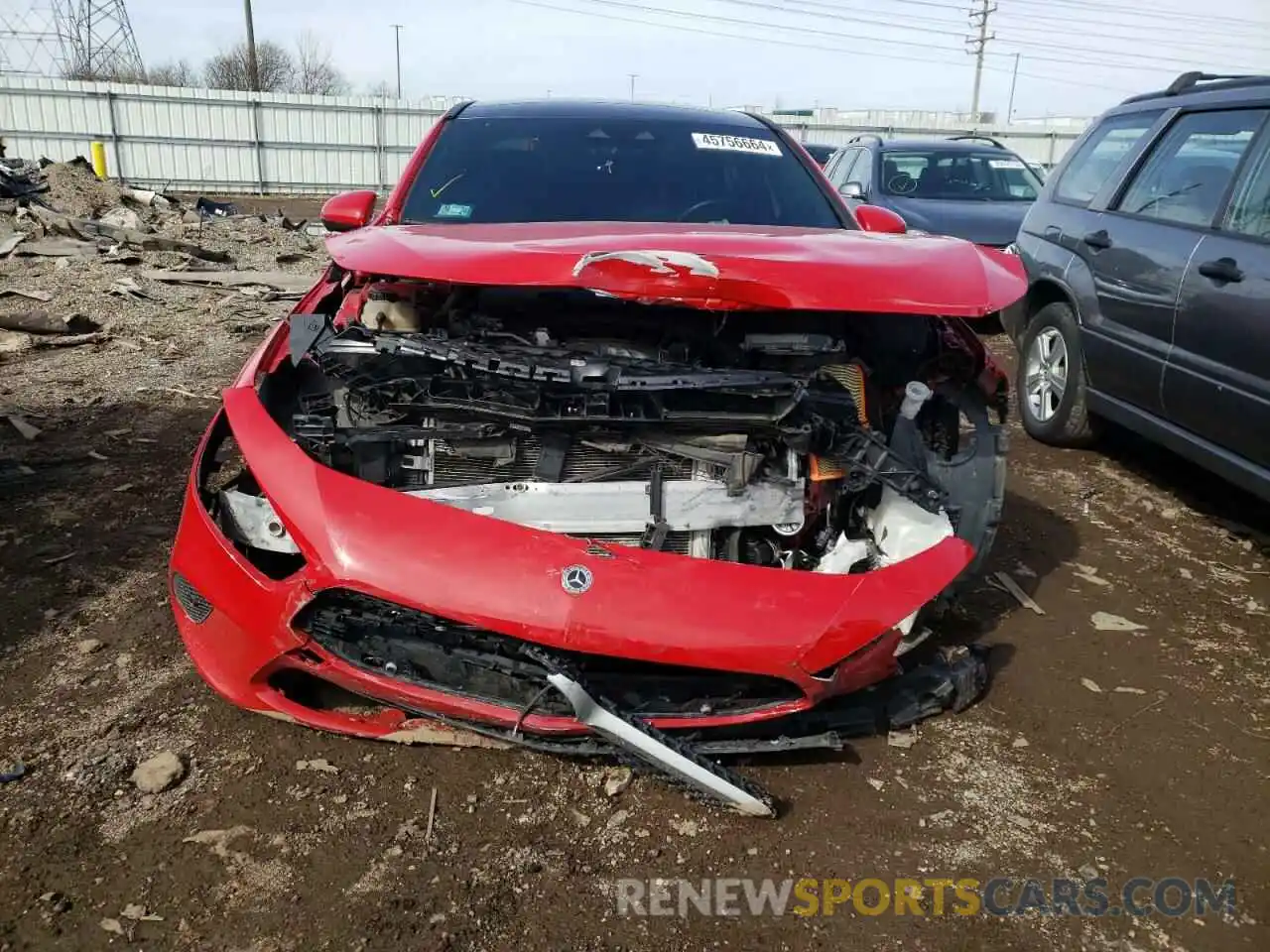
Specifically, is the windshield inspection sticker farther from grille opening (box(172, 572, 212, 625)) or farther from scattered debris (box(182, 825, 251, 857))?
scattered debris (box(182, 825, 251, 857))

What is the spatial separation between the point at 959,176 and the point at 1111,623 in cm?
714

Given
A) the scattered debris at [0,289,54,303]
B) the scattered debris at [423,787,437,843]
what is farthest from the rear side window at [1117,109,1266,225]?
the scattered debris at [0,289,54,303]

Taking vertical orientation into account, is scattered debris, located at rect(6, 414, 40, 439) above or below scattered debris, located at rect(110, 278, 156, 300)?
below

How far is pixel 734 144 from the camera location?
3.81 metres

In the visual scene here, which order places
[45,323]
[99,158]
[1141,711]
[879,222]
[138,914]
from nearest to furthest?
[138,914], [1141,711], [879,222], [45,323], [99,158]

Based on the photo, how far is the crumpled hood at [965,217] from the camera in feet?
27.3

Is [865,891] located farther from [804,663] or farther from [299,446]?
[299,446]

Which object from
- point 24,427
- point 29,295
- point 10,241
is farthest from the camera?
point 10,241

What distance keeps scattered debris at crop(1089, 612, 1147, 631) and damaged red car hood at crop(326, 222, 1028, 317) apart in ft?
4.38

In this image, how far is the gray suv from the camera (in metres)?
3.59

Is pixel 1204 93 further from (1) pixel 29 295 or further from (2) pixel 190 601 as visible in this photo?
(1) pixel 29 295

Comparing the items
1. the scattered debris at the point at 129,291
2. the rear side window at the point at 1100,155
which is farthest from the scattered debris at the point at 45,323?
the rear side window at the point at 1100,155

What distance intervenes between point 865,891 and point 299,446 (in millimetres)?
1718

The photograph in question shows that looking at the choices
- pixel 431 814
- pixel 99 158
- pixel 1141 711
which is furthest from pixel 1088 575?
pixel 99 158
